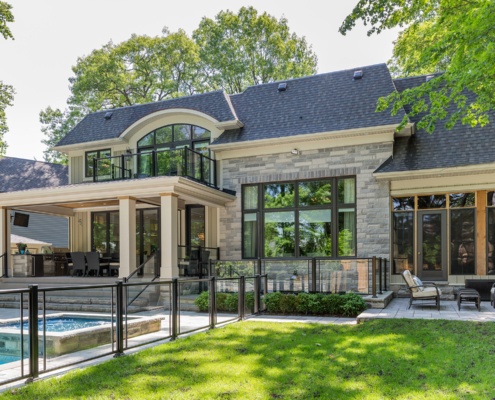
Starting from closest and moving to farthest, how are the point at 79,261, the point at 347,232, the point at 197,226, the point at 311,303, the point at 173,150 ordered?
the point at 311,303 → the point at 347,232 → the point at 79,261 → the point at 173,150 → the point at 197,226

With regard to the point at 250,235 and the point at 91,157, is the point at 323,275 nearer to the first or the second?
the point at 250,235

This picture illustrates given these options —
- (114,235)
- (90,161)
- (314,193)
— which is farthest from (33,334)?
(90,161)

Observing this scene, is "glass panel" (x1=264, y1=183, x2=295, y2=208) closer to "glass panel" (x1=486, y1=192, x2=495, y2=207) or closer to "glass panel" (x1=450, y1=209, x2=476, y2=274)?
"glass panel" (x1=450, y1=209, x2=476, y2=274)

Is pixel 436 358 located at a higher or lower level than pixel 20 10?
lower

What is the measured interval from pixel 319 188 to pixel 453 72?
6133 mm

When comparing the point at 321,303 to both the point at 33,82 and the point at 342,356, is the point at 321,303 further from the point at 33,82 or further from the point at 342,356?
the point at 33,82

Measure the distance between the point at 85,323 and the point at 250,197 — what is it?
29.0 ft

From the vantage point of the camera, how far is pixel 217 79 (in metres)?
29.2

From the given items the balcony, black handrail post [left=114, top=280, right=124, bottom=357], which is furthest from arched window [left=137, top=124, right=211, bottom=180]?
black handrail post [left=114, top=280, right=124, bottom=357]

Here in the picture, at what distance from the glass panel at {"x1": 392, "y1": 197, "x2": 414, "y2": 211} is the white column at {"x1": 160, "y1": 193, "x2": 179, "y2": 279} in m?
6.31

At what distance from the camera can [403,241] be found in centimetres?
1327

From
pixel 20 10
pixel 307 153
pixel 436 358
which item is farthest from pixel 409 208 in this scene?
pixel 20 10

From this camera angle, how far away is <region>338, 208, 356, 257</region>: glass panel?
13.5 meters

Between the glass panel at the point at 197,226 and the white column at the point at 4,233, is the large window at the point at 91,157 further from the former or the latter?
the glass panel at the point at 197,226
